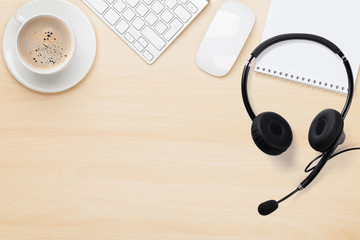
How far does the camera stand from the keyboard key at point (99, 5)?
796 millimetres

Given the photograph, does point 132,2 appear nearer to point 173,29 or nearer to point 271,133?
point 173,29

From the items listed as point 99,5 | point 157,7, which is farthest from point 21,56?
point 157,7

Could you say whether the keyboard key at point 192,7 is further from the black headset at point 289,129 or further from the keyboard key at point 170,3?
the black headset at point 289,129

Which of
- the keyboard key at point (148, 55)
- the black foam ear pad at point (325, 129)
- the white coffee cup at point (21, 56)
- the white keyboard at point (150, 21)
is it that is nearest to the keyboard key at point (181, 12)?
the white keyboard at point (150, 21)

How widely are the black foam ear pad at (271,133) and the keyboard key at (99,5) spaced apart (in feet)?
1.30

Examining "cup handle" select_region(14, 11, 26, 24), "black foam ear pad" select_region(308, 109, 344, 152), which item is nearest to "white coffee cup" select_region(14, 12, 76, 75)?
"cup handle" select_region(14, 11, 26, 24)

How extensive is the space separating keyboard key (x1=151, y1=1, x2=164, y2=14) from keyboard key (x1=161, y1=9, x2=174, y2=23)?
0.4 inches

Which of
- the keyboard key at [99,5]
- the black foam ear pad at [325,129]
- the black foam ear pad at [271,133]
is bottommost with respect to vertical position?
the black foam ear pad at [325,129]

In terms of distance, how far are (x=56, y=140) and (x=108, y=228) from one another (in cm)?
22

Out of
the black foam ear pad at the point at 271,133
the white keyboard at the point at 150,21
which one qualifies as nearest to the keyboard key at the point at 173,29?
the white keyboard at the point at 150,21

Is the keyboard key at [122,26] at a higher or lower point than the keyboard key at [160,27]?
higher

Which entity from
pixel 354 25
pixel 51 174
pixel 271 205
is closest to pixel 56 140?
pixel 51 174

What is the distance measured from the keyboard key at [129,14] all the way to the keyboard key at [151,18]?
30 millimetres

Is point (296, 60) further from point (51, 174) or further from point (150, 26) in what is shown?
point (51, 174)
